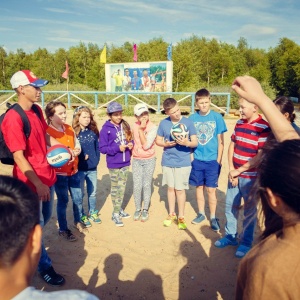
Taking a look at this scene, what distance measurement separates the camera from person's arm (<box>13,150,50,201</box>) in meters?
2.80

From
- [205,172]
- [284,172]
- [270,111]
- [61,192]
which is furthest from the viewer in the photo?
[205,172]

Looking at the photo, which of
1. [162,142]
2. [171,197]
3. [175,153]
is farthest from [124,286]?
[162,142]

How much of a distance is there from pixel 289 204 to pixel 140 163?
3.55 metres

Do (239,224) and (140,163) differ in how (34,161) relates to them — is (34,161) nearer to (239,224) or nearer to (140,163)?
(140,163)

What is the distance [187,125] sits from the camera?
4336 millimetres

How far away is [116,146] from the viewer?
452 centimetres

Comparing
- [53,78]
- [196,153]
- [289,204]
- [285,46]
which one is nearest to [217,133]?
[196,153]

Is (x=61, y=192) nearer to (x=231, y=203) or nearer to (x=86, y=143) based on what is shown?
(x=86, y=143)

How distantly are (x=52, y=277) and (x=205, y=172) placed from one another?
247 centimetres

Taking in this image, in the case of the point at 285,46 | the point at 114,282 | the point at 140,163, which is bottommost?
the point at 114,282

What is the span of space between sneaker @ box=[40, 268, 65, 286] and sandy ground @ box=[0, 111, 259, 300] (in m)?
0.06

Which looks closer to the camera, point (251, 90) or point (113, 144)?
point (251, 90)

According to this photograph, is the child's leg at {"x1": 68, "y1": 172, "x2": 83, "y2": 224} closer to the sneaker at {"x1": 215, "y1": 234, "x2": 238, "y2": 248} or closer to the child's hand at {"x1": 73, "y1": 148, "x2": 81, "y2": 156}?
the child's hand at {"x1": 73, "y1": 148, "x2": 81, "y2": 156}

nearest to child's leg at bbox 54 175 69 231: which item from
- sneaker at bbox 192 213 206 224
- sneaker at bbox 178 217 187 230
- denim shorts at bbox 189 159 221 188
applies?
sneaker at bbox 178 217 187 230
